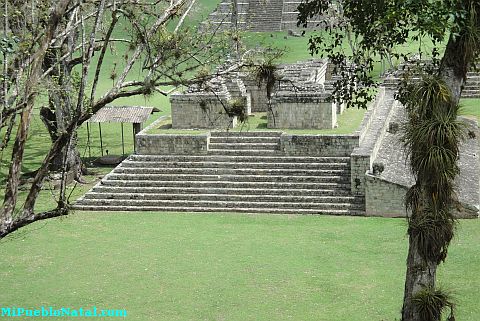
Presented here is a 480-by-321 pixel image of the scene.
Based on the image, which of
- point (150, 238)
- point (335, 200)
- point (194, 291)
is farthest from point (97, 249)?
point (335, 200)

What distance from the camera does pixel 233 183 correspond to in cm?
1633

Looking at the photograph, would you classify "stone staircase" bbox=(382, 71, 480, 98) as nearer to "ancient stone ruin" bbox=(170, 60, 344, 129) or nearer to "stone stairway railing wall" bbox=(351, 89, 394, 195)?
"stone stairway railing wall" bbox=(351, 89, 394, 195)

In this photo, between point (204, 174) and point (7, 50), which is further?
point (204, 174)

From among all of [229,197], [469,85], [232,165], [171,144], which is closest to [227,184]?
[229,197]

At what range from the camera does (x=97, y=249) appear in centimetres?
1400

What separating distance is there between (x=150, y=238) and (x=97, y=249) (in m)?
0.98

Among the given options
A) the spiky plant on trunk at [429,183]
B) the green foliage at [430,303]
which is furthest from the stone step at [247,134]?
the green foliage at [430,303]

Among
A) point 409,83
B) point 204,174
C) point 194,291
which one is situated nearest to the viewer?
point 409,83

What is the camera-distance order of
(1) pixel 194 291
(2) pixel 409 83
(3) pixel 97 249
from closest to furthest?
(2) pixel 409 83
(1) pixel 194 291
(3) pixel 97 249

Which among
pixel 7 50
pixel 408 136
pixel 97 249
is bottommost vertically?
pixel 97 249

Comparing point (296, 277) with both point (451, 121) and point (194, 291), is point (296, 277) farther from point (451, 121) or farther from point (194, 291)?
point (451, 121)

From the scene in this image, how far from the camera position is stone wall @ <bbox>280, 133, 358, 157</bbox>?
648 inches

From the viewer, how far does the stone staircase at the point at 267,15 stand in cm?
3747

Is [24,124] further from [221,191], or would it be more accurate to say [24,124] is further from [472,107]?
[472,107]
